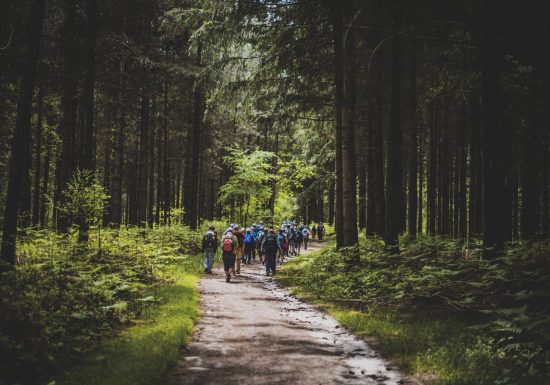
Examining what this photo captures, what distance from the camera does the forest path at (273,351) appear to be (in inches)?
215

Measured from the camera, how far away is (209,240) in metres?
16.5

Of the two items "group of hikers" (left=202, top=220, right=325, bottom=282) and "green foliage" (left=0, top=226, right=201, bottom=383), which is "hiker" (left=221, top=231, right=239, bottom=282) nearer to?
"group of hikers" (left=202, top=220, right=325, bottom=282)

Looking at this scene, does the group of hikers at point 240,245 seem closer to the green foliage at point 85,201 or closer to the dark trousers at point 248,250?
the dark trousers at point 248,250

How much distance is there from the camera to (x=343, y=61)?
13.9 m

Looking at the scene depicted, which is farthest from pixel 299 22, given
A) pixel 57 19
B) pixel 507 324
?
pixel 507 324

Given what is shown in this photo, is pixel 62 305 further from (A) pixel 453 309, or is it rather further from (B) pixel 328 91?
(B) pixel 328 91

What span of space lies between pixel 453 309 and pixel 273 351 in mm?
3970

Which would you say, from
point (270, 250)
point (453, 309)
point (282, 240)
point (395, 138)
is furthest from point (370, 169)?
point (453, 309)

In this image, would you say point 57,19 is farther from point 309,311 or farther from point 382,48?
point 309,311

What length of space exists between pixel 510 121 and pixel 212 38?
10.4 metres

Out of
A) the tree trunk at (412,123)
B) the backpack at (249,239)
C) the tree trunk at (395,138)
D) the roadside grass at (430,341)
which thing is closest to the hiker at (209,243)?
the backpack at (249,239)

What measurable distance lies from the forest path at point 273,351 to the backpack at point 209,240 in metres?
5.56

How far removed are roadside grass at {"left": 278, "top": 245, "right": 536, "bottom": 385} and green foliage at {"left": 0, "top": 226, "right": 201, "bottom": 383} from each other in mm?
4364

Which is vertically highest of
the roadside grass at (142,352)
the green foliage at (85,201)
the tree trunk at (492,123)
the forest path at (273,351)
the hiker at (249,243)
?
the tree trunk at (492,123)
